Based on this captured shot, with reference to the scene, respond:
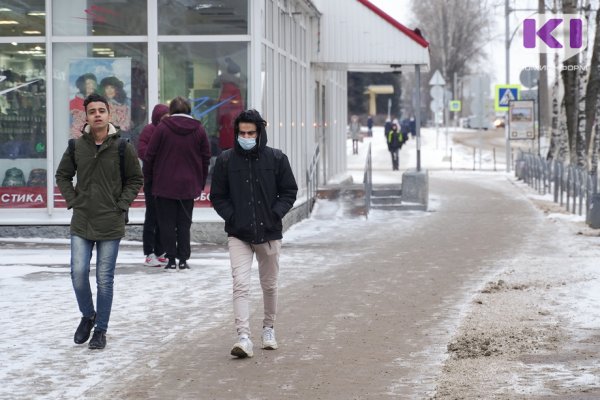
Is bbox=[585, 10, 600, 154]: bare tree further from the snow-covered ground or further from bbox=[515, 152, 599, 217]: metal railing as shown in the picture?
the snow-covered ground

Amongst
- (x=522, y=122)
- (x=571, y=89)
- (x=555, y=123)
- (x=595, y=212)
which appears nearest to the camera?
(x=595, y=212)

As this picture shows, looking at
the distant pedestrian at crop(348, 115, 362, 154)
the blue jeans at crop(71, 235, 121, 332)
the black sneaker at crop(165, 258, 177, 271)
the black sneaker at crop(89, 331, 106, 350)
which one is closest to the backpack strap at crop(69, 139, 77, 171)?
the blue jeans at crop(71, 235, 121, 332)

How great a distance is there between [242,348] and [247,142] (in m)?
1.42

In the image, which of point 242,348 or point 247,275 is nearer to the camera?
point 242,348

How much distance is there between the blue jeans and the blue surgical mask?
122 centimetres

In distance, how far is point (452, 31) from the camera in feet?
336

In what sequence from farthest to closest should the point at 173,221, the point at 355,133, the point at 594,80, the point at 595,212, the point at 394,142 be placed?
1. the point at 355,133
2. the point at 394,142
3. the point at 594,80
4. the point at 595,212
5. the point at 173,221

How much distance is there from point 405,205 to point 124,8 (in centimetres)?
880

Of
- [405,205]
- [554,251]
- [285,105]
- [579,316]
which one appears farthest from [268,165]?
[405,205]

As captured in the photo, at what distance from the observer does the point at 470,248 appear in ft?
56.0

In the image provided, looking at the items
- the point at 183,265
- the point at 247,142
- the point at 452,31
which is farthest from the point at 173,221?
the point at 452,31

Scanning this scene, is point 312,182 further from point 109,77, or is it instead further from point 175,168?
point 175,168

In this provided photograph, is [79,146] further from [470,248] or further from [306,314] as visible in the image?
[470,248]

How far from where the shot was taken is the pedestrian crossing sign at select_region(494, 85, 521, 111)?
39.1 m
